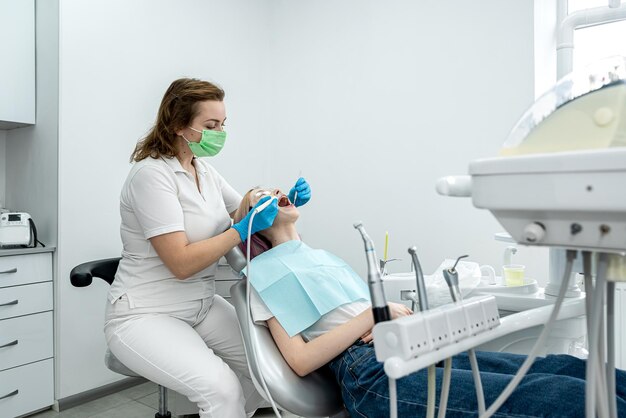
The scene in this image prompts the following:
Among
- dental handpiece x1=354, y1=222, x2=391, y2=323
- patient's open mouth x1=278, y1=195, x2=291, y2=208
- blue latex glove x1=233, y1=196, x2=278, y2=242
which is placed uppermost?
patient's open mouth x1=278, y1=195, x2=291, y2=208

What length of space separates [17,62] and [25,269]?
0.89 m

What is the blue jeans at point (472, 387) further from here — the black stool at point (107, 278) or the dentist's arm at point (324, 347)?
the black stool at point (107, 278)

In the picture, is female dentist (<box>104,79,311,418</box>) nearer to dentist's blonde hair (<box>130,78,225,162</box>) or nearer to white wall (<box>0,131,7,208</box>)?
dentist's blonde hair (<box>130,78,225,162</box>)

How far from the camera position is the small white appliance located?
78.3 inches

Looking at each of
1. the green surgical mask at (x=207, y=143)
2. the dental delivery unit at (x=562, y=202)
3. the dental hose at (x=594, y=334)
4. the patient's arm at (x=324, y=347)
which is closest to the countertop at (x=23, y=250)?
the green surgical mask at (x=207, y=143)

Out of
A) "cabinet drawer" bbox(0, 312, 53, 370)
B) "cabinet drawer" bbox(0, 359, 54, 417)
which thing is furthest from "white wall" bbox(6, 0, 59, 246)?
"cabinet drawer" bbox(0, 359, 54, 417)

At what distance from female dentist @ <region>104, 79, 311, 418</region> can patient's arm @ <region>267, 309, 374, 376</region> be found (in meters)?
0.22

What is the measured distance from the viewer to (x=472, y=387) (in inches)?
37.3

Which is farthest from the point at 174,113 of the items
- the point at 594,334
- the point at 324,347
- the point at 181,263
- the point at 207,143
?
the point at 594,334

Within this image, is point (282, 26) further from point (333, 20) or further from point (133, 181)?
point (133, 181)

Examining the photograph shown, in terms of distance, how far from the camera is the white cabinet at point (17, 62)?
2.06m

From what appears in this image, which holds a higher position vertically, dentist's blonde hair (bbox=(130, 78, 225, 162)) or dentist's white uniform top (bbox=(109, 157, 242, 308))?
dentist's blonde hair (bbox=(130, 78, 225, 162))

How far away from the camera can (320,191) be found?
2918 mm

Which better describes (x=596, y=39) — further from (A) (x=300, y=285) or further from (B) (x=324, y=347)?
(B) (x=324, y=347)
